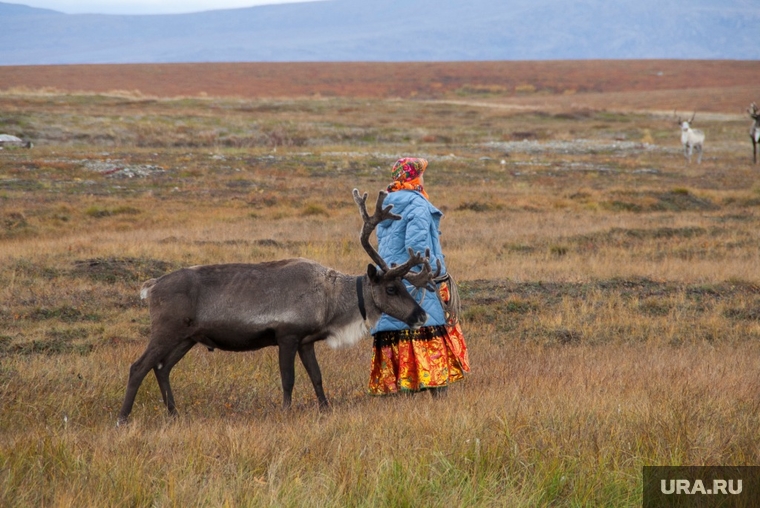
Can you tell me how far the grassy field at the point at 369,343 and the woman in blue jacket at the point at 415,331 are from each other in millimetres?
210

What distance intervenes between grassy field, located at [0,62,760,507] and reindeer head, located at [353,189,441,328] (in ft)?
2.37

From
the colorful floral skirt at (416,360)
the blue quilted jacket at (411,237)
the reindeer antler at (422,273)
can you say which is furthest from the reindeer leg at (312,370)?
the reindeer antler at (422,273)

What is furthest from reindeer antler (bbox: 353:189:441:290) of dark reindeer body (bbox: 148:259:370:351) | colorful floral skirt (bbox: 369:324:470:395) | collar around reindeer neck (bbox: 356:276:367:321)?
dark reindeer body (bbox: 148:259:370:351)

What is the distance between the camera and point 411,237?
7219 mm

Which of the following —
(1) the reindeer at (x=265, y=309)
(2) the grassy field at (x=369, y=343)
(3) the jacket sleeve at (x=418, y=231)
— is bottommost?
(2) the grassy field at (x=369, y=343)

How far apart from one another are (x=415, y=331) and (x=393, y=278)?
0.49 m

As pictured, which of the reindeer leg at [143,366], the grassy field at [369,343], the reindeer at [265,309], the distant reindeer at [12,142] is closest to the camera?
the grassy field at [369,343]

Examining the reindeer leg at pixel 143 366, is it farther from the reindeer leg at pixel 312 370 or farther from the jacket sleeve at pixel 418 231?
the jacket sleeve at pixel 418 231

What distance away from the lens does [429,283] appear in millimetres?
7121

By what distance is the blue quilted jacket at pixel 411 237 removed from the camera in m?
7.18

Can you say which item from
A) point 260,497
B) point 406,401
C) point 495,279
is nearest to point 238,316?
point 406,401

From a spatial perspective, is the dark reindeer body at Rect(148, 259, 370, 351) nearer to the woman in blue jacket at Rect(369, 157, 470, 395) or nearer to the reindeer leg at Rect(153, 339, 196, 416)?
the reindeer leg at Rect(153, 339, 196, 416)

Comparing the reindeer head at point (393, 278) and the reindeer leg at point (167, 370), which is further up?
the reindeer head at point (393, 278)

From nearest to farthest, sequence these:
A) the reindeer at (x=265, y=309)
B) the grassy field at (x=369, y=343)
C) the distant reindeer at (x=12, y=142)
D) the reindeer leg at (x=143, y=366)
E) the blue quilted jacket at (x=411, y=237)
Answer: the grassy field at (x=369, y=343), the reindeer leg at (x=143, y=366), the reindeer at (x=265, y=309), the blue quilted jacket at (x=411, y=237), the distant reindeer at (x=12, y=142)
